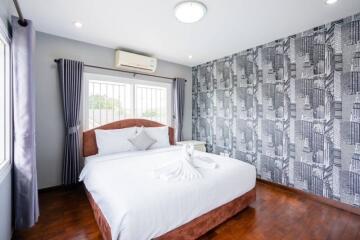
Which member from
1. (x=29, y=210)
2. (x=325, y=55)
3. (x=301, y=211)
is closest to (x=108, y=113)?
(x=29, y=210)

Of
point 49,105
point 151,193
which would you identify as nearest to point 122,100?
point 49,105

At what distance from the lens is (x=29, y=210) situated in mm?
1723

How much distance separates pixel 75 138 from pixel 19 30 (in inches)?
69.4

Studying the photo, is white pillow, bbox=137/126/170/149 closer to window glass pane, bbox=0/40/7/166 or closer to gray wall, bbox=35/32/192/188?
gray wall, bbox=35/32/192/188

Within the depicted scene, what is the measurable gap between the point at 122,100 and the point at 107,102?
1.01 ft

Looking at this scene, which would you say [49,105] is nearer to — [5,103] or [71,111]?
[71,111]

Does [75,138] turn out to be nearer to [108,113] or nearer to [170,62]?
[108,113]

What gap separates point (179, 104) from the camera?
4438 mm

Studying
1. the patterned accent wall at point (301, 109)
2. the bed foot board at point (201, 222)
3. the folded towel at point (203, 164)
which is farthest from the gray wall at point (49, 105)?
the patterned accent wall at point (301, 109)

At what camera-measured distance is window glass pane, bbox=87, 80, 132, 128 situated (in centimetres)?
330

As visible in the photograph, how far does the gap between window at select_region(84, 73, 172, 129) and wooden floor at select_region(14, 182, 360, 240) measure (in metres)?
1.41

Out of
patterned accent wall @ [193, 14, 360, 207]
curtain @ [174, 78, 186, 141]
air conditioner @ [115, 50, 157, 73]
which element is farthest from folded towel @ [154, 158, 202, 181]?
curtain @ [174, 78, 186, 141]

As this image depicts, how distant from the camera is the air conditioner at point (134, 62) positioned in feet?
11.0

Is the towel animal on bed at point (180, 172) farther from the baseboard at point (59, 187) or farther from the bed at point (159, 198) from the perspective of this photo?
the baseboard at point (59, 187)
